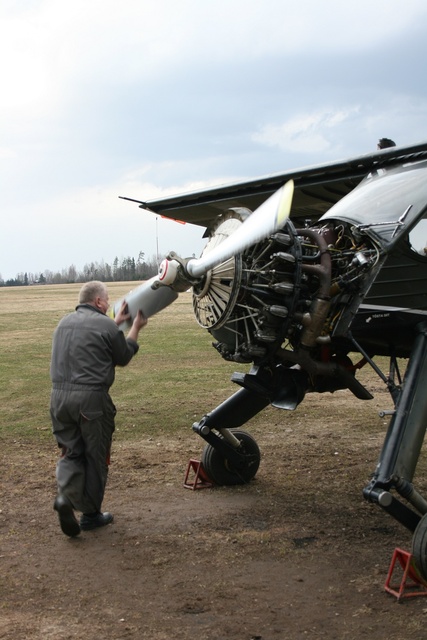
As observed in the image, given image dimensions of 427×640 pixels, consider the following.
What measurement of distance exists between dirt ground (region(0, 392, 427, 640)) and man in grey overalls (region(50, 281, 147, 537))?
38 cm

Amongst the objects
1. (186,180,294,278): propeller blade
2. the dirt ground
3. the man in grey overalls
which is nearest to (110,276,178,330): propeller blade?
the man in grey overalls

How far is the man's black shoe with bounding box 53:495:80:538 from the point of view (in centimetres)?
541

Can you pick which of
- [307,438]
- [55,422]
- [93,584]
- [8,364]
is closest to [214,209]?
[307,438]

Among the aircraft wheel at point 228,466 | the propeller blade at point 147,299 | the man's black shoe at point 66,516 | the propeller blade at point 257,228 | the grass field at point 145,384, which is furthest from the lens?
the grass field at point 145,384

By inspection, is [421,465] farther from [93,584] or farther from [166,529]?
[93,584]

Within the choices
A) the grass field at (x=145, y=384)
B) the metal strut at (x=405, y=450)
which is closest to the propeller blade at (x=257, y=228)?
the metal strut at (x=405, y=450)

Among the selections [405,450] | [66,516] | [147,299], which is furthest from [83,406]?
[405,450]

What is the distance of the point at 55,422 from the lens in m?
5.60

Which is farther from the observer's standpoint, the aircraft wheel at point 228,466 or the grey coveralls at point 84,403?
the aircraft wheel at point 228,466

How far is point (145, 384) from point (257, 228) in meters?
8.41

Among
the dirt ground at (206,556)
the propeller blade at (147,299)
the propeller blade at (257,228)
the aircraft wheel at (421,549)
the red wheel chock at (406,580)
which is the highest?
the propeller blade at (257,228)

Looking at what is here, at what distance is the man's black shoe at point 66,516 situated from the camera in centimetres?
541

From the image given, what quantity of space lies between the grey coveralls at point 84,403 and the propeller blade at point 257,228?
3.53ft

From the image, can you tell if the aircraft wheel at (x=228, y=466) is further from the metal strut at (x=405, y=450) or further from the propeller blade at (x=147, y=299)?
the metal strut at (x=405, y=450)
